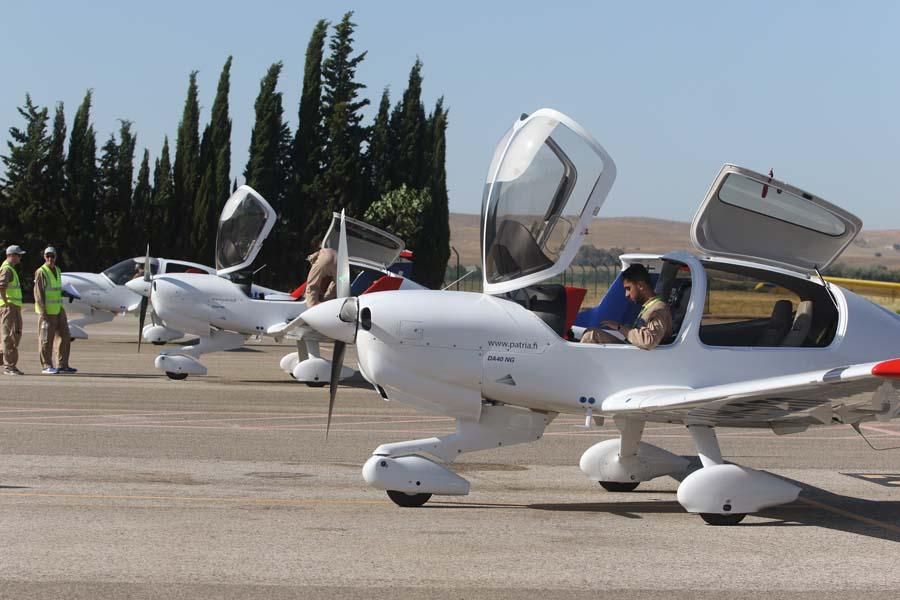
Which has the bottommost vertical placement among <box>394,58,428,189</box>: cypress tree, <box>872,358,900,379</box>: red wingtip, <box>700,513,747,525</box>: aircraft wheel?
<box>700,513,747,525</box>: aircraft wheel

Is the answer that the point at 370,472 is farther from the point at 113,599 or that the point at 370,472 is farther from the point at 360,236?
the point at 360,236

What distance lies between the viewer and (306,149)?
54844mm

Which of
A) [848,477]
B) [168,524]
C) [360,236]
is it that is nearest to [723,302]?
[848,477]

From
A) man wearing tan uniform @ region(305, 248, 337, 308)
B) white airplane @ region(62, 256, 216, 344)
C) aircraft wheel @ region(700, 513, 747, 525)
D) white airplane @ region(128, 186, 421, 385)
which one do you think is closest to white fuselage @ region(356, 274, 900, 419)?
aircraft wheel @ region(700, 513, 747, 525)

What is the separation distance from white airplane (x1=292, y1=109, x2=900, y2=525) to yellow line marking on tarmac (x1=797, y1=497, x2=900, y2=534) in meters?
0.52

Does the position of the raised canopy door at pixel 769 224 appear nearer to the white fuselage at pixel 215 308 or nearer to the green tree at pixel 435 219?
the white fuselage at pixel 215 308

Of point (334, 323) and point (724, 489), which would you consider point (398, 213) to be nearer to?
point (334, 323)

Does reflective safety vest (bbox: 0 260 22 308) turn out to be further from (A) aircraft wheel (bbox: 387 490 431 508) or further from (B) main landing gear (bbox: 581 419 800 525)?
(B) main landing gear (bbox: 581 419 800 525)

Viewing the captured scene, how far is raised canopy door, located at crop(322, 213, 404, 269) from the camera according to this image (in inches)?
731

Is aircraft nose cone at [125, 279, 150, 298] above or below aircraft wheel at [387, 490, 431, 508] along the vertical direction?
above

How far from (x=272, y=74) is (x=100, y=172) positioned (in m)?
9.65

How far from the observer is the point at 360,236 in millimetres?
18594

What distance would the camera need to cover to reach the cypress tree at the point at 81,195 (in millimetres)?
54031

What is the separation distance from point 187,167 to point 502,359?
158 ft
